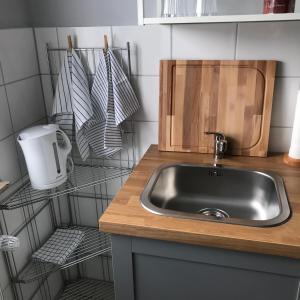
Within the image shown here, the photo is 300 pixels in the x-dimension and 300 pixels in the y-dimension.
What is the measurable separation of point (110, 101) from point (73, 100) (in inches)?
5.8

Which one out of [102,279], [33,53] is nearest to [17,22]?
[33,53]

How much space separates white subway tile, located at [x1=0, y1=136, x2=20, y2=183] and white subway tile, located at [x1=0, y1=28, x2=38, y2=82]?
0.24m

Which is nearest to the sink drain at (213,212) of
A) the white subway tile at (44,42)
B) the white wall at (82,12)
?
the white wall at (82,12)

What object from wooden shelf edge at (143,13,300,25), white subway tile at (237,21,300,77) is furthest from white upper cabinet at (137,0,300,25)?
white subway tile at (237,21,300,77)

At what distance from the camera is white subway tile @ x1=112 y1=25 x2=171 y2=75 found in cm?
128

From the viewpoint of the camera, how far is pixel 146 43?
4.28ft

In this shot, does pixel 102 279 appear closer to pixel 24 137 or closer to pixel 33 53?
pixel 24 137

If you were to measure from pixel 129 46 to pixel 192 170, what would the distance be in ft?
1.81

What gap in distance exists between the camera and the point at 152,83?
1.36 metres

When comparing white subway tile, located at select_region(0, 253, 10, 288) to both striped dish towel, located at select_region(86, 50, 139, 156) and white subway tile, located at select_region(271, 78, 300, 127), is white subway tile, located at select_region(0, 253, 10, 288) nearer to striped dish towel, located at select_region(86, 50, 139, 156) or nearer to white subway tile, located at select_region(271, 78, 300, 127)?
striped dish towel, located at select_region(86, 50, 139, 156)

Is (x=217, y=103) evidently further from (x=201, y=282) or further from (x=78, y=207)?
(x=78, y=207)

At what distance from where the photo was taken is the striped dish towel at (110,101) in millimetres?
1298

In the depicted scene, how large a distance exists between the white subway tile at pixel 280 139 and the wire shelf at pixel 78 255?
0.83 metres

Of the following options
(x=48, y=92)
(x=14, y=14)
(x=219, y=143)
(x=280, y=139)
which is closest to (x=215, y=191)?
(x=219, y=143)
